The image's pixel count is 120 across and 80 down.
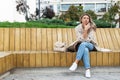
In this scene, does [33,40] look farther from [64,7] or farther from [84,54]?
[64,7]

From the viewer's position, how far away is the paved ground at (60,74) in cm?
675

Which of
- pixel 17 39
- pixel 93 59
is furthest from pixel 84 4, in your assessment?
pixel 93 59

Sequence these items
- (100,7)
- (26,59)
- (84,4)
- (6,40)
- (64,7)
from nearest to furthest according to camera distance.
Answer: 1. (26,59)
2. (6,40)
3. (84,4)
4. (100,7)
5. (64,7)

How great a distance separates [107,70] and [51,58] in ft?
3.99

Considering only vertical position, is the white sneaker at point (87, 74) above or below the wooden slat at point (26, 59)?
below

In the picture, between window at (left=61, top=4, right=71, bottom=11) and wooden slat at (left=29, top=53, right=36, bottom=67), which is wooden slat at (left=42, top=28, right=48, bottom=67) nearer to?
wooden slat at (left=29, top=53, right=36, bottom=67)

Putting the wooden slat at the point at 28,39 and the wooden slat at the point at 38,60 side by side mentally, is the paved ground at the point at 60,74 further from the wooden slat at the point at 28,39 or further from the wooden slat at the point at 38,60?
the wooden slat at the point at 28,39

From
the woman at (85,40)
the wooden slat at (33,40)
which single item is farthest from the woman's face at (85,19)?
the wooden slat at (33,40)

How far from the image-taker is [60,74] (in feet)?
23.5

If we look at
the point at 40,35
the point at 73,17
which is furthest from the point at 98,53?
the point at 73,17

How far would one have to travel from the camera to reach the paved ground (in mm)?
6754

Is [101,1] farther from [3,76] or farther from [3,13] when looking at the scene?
[3,76]

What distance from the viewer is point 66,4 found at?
67375 mm

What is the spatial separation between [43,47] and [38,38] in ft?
0.75
